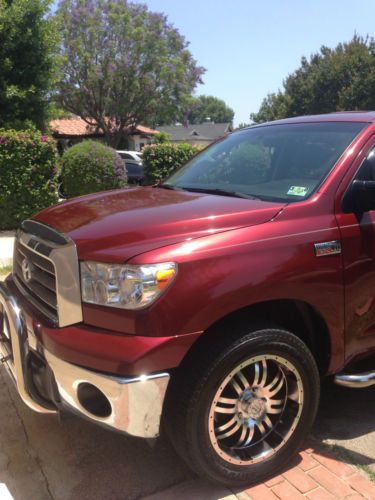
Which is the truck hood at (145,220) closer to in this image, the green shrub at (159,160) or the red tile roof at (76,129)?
the green shrub at (159,160)

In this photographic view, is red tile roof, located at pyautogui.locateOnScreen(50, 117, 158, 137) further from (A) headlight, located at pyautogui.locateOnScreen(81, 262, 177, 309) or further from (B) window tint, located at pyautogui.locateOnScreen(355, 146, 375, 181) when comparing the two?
(A) headlight, located at pyautogui.locateOnScreen(81, 262, 177, 309)

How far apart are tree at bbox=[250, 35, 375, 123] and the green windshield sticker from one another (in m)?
40.2

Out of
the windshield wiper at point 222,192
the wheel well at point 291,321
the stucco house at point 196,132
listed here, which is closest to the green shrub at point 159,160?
the windshield wiper at point 222,192

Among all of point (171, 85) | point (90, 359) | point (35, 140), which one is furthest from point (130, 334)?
point (171, 85)

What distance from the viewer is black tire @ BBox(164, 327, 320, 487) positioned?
2.34m

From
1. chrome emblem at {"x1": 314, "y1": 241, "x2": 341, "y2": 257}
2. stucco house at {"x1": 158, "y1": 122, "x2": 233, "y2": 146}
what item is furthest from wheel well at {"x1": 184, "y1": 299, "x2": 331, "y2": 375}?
stucco house at {"x1": 158, "y1": 122, "x2": 233, "y2": 146}

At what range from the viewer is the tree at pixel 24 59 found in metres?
11.6

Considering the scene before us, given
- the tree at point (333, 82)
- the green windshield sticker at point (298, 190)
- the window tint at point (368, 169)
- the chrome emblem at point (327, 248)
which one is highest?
the tree at point (333, 82)

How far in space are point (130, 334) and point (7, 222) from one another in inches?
317

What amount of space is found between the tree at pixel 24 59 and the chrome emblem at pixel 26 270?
33.3 feet

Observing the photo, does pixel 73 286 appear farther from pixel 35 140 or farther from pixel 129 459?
pixel 35 140

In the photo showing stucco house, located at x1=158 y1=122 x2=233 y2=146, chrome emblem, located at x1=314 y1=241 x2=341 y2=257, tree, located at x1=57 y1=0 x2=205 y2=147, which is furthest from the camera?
stucco house, located at x1=158 y1=122 x2=233 y2=146

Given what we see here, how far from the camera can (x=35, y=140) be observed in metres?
9.22

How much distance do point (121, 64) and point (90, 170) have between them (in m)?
22.6
